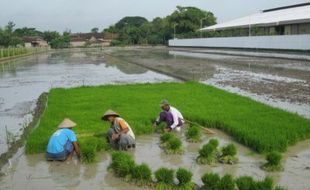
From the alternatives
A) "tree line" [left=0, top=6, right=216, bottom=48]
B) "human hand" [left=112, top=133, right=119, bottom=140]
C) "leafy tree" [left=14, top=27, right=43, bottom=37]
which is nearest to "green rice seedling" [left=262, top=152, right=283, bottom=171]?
"human hand" [left=112, top=133, right=119, bottom=140]

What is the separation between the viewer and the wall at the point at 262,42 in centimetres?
3297

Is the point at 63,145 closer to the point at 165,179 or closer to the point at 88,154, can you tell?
the point at 88,154

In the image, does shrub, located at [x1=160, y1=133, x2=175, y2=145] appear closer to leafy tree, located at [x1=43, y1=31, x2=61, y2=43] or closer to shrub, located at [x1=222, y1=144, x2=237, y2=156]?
shrub, located at [x1=222, y1=144, x2=237, y2=156]

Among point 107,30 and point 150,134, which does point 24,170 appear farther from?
point 107,30

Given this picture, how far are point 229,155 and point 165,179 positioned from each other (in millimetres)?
1547

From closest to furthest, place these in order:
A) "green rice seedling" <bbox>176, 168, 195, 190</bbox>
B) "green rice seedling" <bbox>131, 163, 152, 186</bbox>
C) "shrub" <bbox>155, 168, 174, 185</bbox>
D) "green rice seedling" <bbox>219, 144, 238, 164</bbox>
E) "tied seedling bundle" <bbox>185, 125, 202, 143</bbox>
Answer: "green rice seedling" <bbox>176, 168, 195, 190</bbox> → "shrub" <bbox>155, 168, 174, 185</bbox> → "green rice seedling" <bbox>131, 163, 152, 186</bbox> → "green rice seedling" <bbox>219, 144, 238, 164</bbox> → "tied seedling bundle" <bbox>185, 125, 202, 143</bbox>

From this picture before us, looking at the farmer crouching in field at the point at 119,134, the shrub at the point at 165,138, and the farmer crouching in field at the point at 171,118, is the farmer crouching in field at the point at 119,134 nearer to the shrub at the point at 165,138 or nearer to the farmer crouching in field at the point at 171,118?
the shrub at the point at 165,138

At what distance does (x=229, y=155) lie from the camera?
7152mm

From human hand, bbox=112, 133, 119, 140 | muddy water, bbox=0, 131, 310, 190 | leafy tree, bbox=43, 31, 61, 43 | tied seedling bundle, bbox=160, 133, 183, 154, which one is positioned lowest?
muddy water, bbox=0, 131, 310, 190

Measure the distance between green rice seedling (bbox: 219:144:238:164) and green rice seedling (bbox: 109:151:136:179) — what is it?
152cm

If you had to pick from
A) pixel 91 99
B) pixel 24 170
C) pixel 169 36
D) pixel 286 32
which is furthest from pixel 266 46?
pixel 169 36

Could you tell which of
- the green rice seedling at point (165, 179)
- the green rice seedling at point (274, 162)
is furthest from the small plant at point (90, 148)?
the green rice seedling at point (274, 162)

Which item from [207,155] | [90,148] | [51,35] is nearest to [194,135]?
[207,155]

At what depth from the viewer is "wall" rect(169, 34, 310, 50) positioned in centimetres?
3297
